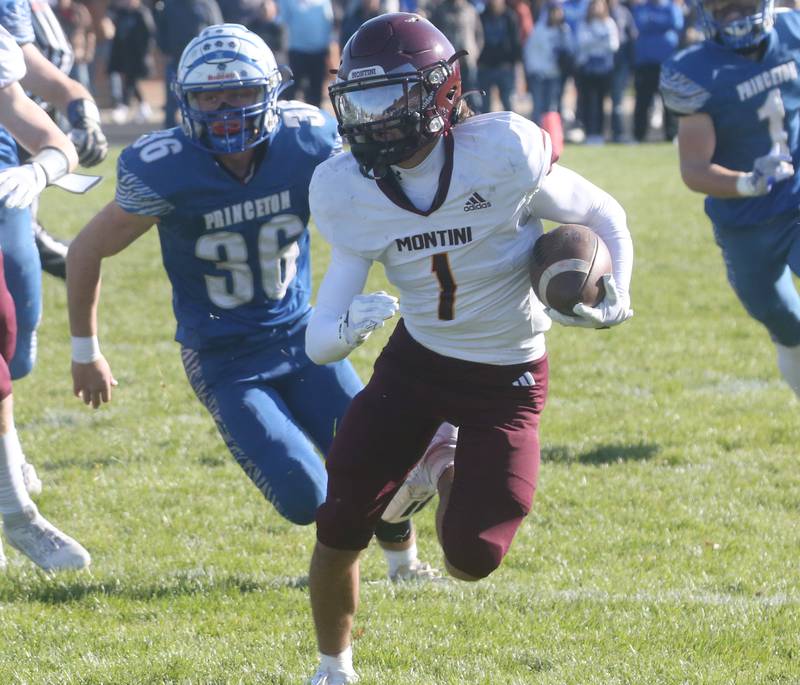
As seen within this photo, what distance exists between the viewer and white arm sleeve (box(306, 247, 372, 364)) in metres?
3.37

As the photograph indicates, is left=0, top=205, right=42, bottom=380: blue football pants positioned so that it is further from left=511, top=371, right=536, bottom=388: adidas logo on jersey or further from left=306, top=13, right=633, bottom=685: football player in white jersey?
left=511, top=371, right=536, bottom=388: adidas logo on jersey

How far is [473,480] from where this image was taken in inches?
136

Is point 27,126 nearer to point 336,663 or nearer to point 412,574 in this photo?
point 412,574

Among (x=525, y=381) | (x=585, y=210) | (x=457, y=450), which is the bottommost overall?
(x=457, y=450)

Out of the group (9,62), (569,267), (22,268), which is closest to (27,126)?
(9,62)

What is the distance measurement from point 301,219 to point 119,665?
1464mm

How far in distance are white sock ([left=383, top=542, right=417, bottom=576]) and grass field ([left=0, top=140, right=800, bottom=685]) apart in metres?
0.06

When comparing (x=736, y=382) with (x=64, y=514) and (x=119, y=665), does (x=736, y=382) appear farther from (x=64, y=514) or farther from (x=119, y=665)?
(x=119, y=665)

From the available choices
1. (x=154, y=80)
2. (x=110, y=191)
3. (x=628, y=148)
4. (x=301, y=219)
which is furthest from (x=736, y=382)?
(x=154, y=80)

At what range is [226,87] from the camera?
410 cm

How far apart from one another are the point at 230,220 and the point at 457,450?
3.77 feet

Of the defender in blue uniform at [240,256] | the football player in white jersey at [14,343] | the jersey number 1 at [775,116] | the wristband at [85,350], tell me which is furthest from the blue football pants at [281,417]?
the jersey number 1 at [775,116]

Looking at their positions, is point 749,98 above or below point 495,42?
above

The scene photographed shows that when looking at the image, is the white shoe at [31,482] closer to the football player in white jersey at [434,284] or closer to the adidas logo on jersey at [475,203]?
the football player in white jersey at [434,284]
